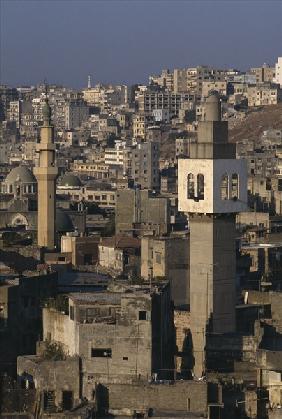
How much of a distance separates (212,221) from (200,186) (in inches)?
23.1

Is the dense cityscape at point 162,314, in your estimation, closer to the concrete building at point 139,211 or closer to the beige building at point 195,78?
the concrete building at point 139,211

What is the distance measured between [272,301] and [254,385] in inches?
127

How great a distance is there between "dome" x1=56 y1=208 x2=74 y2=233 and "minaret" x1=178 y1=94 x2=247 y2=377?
59.6 feet

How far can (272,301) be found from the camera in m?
24.2

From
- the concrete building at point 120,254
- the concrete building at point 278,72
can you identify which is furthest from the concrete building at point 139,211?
the concrete building at point 278,72

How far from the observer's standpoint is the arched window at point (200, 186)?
24.3 meters

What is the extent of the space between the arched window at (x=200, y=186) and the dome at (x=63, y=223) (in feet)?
59.6

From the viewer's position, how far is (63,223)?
44.0 metres

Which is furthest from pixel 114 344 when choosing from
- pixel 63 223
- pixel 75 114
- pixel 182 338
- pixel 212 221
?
pixel 75 114

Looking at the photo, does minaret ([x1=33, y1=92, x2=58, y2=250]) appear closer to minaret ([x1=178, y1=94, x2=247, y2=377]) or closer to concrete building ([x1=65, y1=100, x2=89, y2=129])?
minaret ([x1=178, y1=94, x2=247, y2=377])

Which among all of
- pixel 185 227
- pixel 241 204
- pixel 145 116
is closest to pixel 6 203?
pixel 185 227

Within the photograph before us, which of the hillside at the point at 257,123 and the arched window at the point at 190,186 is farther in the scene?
the hillside at the point at 257,123

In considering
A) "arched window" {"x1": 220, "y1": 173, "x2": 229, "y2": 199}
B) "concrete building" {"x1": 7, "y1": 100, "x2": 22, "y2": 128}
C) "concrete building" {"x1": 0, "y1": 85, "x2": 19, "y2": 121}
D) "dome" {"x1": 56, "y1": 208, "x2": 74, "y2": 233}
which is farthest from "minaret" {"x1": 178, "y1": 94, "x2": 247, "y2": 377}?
"concrete building" {"x1": 0, "y1": 85, "x2": 19, "y2": 121}

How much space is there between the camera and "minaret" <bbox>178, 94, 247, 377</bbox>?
78.7 feet
